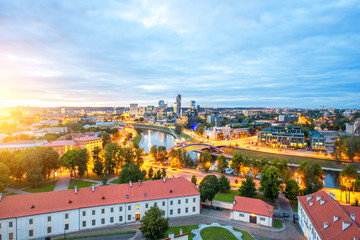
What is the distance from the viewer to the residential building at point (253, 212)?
23.5 meters

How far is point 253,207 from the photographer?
24.5m

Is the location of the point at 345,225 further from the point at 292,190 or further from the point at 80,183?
the point at 80,183

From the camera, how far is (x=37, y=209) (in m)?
21.5

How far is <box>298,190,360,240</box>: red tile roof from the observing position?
15.6m

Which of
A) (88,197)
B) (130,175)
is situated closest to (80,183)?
(130,175)

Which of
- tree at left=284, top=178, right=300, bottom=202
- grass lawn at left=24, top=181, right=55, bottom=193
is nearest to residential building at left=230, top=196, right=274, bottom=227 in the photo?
tree at left=284, top=178, right=300, bottom=202

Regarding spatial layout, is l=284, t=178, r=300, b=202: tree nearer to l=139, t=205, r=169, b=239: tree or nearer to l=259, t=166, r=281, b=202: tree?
l=259, t=166, r=281, b=202: tree

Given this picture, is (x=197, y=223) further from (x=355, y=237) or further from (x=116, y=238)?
(x=355, y=237)

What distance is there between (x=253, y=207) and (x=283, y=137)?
72.3m

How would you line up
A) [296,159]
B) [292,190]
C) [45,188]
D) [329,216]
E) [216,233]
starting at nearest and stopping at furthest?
1. [329,216]
2. [216,233]
3. [292,190]
4. [45,188]
5. [296,159]

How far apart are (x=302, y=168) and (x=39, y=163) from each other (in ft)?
156

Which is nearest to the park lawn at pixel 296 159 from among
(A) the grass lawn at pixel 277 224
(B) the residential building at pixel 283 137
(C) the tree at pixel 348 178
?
(B) the residential building at pixel 283 137

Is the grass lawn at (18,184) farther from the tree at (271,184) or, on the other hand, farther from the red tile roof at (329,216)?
the red tile roof at (329,216)

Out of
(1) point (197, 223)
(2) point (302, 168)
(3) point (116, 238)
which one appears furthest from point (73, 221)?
(2) point (302, 168)
